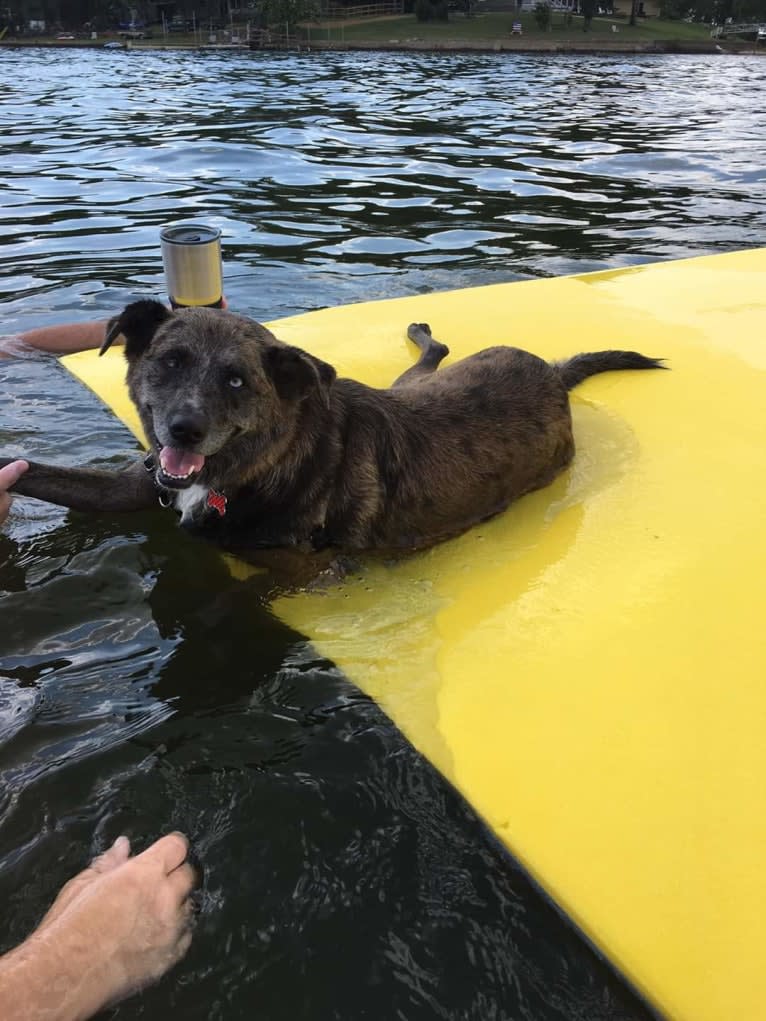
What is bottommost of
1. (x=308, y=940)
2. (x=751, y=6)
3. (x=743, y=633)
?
(x=308, y=940)

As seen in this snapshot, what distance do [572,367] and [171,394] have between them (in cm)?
308

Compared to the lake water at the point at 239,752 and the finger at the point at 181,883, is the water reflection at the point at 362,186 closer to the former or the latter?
the lake water at the point at 239,752

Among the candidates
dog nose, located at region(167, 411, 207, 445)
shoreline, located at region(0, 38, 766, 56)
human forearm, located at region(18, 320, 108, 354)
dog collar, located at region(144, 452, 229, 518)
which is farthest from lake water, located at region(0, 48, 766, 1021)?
shoreline, located at region(0, 38, 766, 56)

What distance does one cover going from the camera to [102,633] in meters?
3.75

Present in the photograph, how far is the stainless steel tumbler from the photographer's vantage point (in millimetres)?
4957

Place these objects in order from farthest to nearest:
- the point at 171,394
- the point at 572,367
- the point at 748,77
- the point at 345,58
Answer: the point at 345,58 → the point at 748,77 → the point at 572,367 → the point at 171,394

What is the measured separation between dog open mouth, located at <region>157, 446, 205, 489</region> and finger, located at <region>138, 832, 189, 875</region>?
136 cm

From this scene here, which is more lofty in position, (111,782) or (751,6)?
(751,6)

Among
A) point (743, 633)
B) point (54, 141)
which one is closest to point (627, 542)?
point (743, 633)

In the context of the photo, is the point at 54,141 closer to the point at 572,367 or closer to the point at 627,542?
the point at 572,367

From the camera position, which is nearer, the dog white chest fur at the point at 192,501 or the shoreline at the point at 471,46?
the dog white chest fur at the point at 192,501

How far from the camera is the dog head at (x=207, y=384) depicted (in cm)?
323

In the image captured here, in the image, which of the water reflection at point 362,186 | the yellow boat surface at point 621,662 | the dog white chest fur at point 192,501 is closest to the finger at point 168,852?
the yellow boat surface at point 621,662

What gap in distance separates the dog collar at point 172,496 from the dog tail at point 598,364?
2.68 meters
